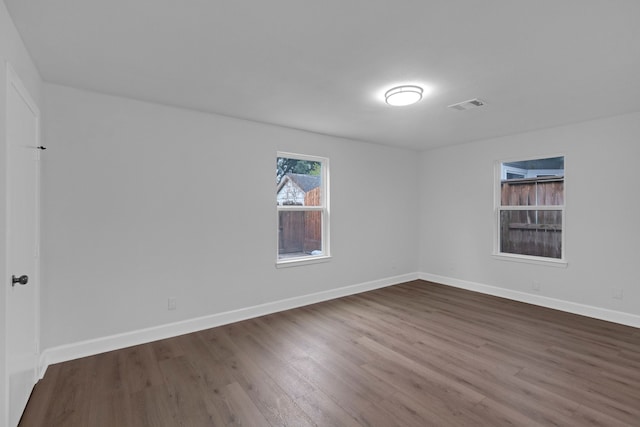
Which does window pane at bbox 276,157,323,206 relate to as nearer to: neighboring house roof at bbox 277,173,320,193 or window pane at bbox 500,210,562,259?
neighboring house roof at bbox 277,173,320,193

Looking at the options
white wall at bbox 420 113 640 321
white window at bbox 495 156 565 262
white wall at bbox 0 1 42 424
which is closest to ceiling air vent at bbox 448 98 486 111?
white wall at bbox 420 113 640 321

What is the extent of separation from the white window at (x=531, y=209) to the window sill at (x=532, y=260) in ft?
0.04

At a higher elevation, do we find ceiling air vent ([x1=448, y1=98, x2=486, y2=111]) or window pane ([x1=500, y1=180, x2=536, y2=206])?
ceiling air vent ([x1=448, y1=98, x2=486, y2=111])

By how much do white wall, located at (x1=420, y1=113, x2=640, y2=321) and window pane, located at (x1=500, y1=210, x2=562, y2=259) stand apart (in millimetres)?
206

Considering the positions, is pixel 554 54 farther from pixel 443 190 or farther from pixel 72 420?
pixel 72 420

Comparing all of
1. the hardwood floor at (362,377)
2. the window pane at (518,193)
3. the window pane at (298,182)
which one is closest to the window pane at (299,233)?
the window pane at (298,182)

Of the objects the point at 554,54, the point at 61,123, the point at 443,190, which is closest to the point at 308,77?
the point at 554,54

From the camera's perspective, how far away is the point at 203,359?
2.84 metres

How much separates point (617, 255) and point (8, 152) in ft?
19.2

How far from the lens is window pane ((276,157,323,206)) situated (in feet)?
14.2

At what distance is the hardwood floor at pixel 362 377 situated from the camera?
6.78ft

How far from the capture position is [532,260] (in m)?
4.51

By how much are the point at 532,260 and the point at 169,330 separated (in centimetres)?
491

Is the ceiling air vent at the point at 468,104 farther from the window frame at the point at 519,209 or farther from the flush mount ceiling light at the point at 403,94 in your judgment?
the window frame at the point at 519,209
